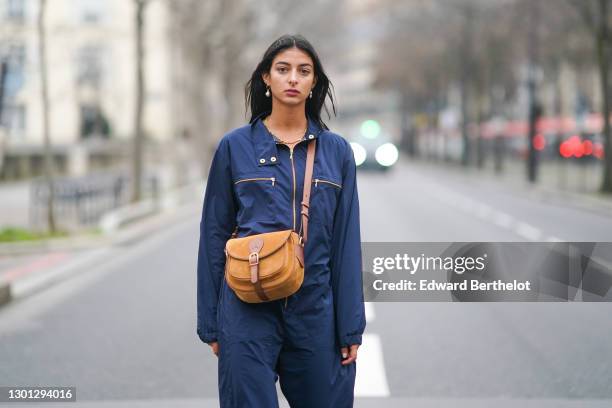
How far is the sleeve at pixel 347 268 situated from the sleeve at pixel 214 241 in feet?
1.29

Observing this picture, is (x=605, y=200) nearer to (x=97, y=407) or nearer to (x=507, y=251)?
(x=507, y=251)

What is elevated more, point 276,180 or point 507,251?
point 276,180

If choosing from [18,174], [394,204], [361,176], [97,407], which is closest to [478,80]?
[361,176]

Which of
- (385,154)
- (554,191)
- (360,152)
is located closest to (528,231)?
(554,191)

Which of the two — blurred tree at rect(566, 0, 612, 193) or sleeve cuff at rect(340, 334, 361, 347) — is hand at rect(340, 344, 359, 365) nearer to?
sleeve cuff at rect(340, 334, 361, 347)

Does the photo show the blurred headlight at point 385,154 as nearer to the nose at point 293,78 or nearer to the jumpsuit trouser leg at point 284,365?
the nose at point 293,78

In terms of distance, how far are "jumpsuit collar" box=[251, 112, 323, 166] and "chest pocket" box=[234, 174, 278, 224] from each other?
0.21 feet

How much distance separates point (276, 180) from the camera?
3646 mm

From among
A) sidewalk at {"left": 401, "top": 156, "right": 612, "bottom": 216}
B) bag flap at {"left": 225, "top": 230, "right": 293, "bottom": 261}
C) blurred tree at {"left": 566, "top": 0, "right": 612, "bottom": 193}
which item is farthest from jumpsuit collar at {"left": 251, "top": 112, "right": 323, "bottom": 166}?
blurred tree at {"left": 566, "top": 0, "right": 612, "bottom": 193}

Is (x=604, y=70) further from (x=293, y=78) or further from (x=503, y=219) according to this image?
(x=293, y=78)

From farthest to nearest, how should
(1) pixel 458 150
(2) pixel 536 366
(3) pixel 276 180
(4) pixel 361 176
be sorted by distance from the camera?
1. (1) pixel 458 150
2. (4) pixel 361 176
3. (2) pixel 536 366
4. (3) pixel 276 180

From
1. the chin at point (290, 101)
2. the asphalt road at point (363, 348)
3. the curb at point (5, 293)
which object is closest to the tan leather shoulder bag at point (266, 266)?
the chin at point (290, 101)

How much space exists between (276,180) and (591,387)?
3843 mm

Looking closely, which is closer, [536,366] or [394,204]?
[536,366]
